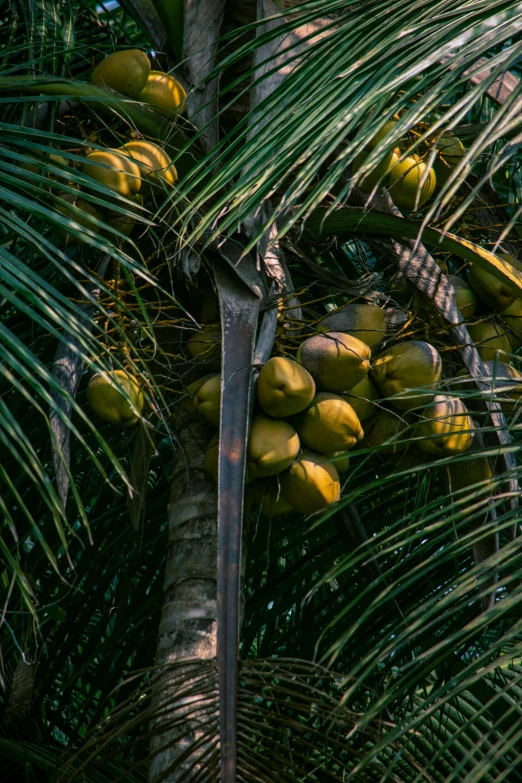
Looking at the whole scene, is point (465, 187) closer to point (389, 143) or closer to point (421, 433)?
point (421, 433)

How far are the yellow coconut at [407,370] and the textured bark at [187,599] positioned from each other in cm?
30

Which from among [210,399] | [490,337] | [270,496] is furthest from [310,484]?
[490,337]

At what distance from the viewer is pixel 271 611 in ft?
7.55

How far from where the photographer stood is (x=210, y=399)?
1.44m

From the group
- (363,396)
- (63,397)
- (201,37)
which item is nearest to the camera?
(63,397)

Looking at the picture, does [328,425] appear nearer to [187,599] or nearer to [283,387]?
[283,387]

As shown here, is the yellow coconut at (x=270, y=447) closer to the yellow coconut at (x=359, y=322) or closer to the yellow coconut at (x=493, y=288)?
the yellow coconut at (x=359, y=322)

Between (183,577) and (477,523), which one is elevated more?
(183,577)

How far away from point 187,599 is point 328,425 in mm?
322

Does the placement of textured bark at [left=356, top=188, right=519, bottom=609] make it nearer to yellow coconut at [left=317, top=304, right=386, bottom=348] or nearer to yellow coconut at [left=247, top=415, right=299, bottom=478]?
yellow coconut at [left=317, top=304, right=386, bottom=348]

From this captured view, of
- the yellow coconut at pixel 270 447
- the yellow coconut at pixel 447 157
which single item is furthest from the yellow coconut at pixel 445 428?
the yellow coconut at pixel 447 157

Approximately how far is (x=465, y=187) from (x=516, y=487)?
630 millimetres

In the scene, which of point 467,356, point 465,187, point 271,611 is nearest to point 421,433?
point 467,356

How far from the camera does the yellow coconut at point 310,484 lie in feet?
4.56
